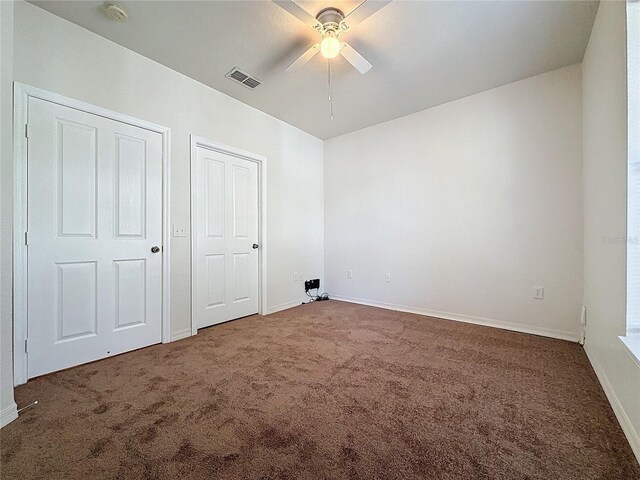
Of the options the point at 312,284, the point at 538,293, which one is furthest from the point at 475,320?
the point at 312,284

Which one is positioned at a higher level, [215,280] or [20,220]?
[20,220]

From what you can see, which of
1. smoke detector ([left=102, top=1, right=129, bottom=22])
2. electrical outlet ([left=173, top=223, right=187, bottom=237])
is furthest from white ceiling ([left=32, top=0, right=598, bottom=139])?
electrical outlet ([left=173, top=223, right=187, bottom=237])

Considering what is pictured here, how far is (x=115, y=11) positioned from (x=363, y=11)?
5.61 feet

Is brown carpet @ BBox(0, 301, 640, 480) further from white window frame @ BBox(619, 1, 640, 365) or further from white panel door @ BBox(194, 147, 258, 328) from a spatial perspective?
white panel door @ BBox(194, 147, 258, 328)

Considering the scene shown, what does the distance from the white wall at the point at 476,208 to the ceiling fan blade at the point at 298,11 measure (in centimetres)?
198

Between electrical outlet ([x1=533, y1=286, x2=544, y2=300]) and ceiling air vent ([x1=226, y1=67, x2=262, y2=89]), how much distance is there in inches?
137

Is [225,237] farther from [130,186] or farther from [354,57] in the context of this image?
[354,57]

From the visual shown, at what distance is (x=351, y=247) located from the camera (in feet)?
13.2

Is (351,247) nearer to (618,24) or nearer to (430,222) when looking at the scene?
(430,222)

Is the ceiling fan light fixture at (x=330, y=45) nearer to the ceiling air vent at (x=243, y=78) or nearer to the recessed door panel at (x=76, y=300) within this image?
the ceiling air vent at (x=243, y=78)

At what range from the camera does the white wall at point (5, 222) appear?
1.34m

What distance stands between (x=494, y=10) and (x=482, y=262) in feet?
7.26

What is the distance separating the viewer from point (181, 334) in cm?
255

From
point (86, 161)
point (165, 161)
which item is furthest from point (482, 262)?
point (86, 161)
